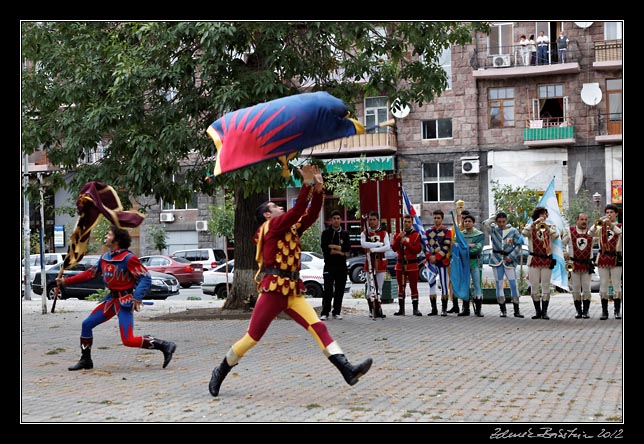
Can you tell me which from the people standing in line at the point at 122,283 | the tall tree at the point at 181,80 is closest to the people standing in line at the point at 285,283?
the people standing in line at the point at 122,283

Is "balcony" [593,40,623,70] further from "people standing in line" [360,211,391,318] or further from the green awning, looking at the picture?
"people standing in line" [360,211,391,318]

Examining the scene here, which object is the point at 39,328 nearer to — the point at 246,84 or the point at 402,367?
the point at 246,84

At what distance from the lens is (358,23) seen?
48.4ft

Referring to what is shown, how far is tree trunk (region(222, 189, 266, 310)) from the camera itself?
17703 mm

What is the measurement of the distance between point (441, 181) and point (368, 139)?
3.92 meters

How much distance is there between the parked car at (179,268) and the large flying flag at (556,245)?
19.3 metres

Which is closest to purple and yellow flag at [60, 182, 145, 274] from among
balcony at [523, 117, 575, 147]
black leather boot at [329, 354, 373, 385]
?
black leather boot at [329, 354, 373, 385]

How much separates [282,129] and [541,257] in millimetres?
8775

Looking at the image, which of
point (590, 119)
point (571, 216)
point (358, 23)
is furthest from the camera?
point (590, 119)

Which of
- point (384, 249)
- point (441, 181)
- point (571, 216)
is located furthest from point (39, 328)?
point (441, 181)

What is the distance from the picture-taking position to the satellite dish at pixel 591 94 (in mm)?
39969

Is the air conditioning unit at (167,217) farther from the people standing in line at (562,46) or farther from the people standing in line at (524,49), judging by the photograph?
the people standing in line at (562,46)

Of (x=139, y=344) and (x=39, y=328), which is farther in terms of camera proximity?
(x=39, y=328)

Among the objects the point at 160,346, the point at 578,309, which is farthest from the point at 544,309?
the point at 160,346
